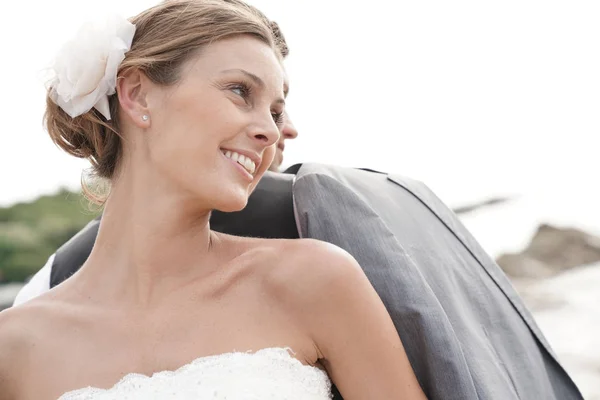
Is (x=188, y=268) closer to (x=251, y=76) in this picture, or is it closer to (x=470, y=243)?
(x=251, y=76)

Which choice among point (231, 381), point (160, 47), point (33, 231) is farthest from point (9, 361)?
point (33, 231)

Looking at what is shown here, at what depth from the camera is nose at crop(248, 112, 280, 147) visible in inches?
71.2

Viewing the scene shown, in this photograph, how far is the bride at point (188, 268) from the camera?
5.90 ft

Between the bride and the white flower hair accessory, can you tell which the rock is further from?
the white flower hair accessory

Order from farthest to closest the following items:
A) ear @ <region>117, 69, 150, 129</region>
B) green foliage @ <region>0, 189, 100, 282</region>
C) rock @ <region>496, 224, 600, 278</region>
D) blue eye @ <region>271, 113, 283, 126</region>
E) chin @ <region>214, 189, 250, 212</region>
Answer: green foliage @ <region>0, 189, 100, 282</region> → rock @ <region>496, 224, 600, 278</region> → blue eye @ <region>271, 113, 283, 126</region> → ear @ <region>117, 69, 150, 129</region> → chin @ <region>214, 189, 250, 212</region>

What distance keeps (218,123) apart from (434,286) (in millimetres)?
645

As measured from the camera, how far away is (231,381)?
5.86 ft

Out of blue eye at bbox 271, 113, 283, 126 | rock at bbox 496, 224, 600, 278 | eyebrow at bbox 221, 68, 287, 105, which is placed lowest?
rock at bbox 496, 224, 600, 278

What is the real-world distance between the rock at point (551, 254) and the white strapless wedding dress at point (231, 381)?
388 cm

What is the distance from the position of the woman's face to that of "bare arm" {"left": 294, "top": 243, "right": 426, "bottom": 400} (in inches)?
9.2

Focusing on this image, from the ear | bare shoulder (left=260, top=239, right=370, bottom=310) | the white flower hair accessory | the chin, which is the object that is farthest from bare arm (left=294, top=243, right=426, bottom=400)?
the white flower hair accessory

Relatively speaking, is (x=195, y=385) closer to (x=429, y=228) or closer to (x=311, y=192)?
(x=311, y=192)

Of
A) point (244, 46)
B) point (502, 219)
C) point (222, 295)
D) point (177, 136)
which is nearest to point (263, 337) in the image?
point (222, 295)

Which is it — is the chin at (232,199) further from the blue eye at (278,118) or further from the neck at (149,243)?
the blue eye at (278,118)
